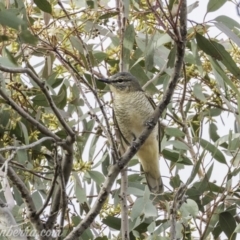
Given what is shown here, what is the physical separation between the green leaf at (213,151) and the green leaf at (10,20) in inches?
47.7

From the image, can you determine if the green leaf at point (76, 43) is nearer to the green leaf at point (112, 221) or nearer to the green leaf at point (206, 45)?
the green leaf at point (206, 45)

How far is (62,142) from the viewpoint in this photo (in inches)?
97.6

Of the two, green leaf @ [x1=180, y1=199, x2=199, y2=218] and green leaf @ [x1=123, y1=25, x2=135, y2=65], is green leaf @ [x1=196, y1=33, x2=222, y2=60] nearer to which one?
green leaf @ [x1=123, y1=25, x2=135, y2=65]

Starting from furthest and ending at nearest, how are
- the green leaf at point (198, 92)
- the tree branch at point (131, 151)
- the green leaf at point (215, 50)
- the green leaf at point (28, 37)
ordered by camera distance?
1. the green leaf at point (198, 92)
2. the green leaf at point (215, 50)
3. the green leaf at point (28, 37)
4. the tree branch at point (131, 151)

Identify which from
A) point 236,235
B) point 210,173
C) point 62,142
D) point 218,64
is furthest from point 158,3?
point 236,235

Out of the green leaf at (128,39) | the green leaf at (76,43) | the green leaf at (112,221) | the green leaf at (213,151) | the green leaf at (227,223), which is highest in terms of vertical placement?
the green leaf at (76,43)

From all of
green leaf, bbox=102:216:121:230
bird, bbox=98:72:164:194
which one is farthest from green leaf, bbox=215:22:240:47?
bird, bbox=98:72:164:194

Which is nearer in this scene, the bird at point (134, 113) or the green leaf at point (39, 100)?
the green leaf at point (39, 100)

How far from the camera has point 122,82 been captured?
3848mm

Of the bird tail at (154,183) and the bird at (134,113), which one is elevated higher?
the bird at (134,113)

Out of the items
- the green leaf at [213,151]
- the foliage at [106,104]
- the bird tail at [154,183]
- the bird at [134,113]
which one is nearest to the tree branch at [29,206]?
the foliage at [106,104]

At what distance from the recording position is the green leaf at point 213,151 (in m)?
3.33

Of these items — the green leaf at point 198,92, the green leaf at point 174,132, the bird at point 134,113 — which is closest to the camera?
the green leaf at point 198,92

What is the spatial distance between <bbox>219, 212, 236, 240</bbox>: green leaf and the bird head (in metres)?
0.81
